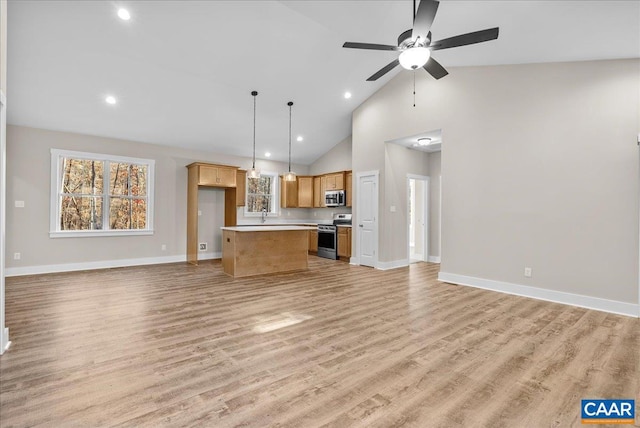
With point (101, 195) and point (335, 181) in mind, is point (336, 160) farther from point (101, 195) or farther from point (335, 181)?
point (101, 195)

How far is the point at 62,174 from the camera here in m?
5.99

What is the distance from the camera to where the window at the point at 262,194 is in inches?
337

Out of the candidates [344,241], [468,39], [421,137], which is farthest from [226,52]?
[344,241]

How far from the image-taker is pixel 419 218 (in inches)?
315

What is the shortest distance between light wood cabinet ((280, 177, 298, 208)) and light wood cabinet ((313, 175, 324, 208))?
581mm

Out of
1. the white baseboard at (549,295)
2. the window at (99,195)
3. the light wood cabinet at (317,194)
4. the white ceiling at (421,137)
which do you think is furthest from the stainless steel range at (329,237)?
the window at (99,195)

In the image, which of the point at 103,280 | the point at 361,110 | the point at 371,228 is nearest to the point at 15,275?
the point at 103,280

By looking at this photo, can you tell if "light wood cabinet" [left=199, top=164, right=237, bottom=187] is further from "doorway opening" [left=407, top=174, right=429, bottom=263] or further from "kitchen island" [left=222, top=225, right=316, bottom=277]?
"doorway opening" [left=407, top=174, right=429, bottom=263]

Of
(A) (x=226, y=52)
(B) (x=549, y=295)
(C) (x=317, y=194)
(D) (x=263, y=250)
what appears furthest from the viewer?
(C) (x=317, y=194)

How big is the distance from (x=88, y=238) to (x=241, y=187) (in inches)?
134

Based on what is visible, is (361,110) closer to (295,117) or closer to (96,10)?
(295,117)

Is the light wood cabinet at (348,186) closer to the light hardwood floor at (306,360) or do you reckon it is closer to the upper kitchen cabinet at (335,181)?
the upper kitchen cabinet at (335,181)

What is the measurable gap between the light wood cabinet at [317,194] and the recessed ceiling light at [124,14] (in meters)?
5.70

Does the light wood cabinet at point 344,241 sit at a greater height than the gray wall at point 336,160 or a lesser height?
lesser
